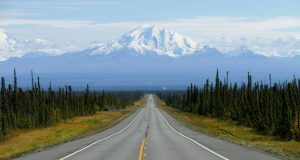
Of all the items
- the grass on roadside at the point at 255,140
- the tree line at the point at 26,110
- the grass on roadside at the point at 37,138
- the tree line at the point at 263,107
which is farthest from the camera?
the tree line at the point at 26,110

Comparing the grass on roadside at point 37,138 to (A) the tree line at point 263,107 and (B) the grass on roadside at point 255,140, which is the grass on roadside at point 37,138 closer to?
(B) the grass on roadside at point 255,140

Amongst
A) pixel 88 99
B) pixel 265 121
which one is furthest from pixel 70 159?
pixel 88 99

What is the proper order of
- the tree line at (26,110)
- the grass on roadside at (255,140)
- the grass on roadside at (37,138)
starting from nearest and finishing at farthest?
the grass on roadside at (255,140)
the grass on roadside at (37,138)
the tree line at (26,110)

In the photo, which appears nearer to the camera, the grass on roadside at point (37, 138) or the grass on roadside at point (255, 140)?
the grass on roadside at point (255, 140)

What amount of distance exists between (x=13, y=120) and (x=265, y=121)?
3219 cm

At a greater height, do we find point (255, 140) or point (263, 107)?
point (263, 107)

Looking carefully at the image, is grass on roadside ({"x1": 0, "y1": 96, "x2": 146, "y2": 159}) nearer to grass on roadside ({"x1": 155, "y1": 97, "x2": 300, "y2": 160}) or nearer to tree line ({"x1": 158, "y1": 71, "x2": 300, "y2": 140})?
grass on roadside ({"x1": 155, "y1": 97, "x2": 300, "y2": 160})

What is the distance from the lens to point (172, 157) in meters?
28.6

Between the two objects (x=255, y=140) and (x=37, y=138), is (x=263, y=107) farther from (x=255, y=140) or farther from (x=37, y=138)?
(x=37, y=138)

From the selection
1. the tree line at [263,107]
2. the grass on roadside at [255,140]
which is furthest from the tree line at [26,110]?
the tree line at [263,107]

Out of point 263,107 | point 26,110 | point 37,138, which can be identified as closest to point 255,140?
point 263,107

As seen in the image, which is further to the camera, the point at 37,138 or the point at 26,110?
the point at 26,110

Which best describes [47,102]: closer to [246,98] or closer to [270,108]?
[246,98]

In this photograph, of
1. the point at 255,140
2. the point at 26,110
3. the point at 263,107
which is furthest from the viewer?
the point at 26,110
